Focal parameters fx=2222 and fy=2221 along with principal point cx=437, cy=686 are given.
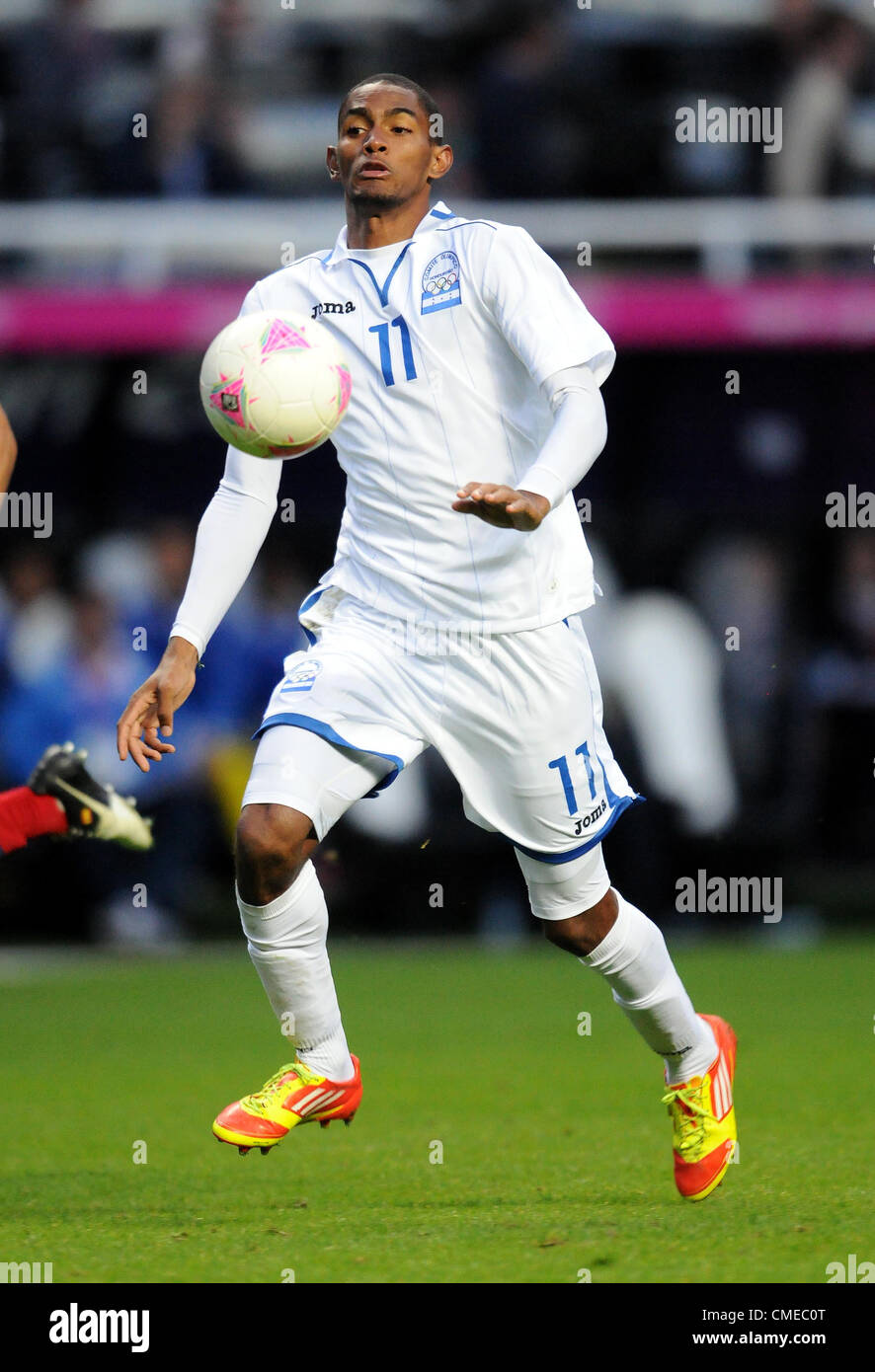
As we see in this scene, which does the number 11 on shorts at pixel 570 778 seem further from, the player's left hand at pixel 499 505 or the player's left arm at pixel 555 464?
the player's left hand at pixel 499 505

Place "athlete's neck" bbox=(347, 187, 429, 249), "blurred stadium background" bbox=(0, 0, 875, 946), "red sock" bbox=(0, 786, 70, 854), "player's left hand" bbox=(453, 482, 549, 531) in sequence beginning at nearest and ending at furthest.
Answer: "player's left hand" bbox=(453, 482, 549, 531) → "athlete's neck" bbox=(347, 187, 429, 249) → "red sock" bbox=(0, 786, 70, 854) → "blurred stadium background" bbox=(0, 0, 875, 946)

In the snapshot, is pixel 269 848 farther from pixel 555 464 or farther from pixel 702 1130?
pixel 702 1130

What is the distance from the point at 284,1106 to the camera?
5582mm

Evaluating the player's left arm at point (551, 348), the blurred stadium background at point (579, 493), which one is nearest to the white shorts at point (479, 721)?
the player's left arm at point (551, 348)

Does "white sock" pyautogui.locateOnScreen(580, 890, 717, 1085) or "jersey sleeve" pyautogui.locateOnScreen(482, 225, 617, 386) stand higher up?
"jersey sleeve" pyautogui.locateOnScreen(482, 225, 617, 386)

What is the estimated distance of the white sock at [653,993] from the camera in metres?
5.73

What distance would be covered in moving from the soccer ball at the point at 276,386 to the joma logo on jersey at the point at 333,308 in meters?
0.24

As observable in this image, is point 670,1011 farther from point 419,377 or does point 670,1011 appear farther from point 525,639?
point 419,377

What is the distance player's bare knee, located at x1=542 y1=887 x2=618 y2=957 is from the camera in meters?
5.70

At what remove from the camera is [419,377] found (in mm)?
5664

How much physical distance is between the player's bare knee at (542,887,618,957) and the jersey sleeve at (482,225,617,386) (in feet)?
4.48

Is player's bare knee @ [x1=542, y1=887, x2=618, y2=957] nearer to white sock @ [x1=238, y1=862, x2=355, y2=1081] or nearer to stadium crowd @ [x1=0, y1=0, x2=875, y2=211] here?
white sock @ [x1=238, y1=862, x2=355, y2=1081]

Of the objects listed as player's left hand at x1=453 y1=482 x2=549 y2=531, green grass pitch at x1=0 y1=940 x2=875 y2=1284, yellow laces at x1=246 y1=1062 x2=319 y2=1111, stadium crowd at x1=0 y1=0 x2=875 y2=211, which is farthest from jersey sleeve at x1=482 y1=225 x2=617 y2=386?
stadium crowd at x1=0 y1=0 x2=875 y2=211

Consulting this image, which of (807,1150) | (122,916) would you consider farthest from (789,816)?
(807,1150)
